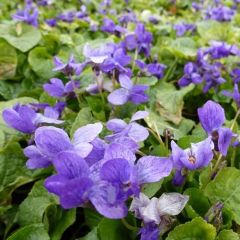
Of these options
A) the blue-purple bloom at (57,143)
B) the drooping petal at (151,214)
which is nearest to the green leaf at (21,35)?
the blue-purple bloom at (57,143)

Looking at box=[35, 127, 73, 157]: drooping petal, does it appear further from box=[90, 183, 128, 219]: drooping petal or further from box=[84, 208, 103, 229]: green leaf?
box=[84, 208, 103, 229]: green leaf

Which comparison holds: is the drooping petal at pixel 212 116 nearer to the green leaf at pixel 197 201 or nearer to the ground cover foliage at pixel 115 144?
the ground cover foliage at pixel 115 144

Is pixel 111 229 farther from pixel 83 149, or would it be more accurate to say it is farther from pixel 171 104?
pixel 171 104

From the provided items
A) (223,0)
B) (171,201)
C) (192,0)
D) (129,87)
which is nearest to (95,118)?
(129,87)

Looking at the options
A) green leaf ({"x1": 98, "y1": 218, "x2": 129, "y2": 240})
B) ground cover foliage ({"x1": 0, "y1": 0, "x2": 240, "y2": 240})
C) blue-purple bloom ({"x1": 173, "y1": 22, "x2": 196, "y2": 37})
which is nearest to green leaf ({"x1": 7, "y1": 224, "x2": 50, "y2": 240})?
ground cover foliage ({"x1": 0, "y1": 0, "x2": 240, "y2": 240})

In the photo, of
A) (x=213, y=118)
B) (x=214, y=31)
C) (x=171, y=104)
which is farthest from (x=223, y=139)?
(x=214, y=31)

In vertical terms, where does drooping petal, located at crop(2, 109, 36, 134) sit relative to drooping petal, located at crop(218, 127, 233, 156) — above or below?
below

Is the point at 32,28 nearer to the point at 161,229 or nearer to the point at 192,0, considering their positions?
the point at 161,229
